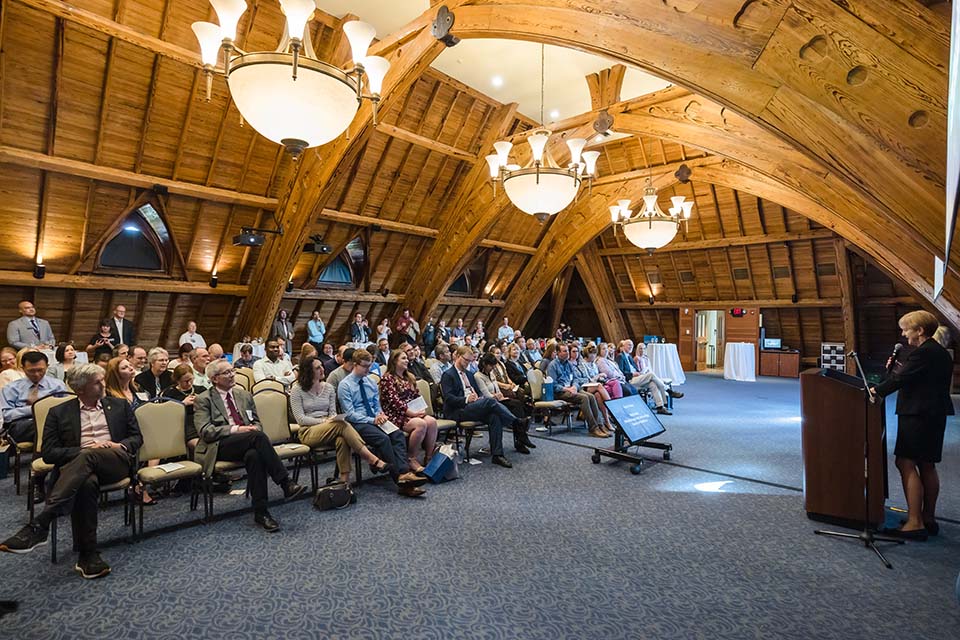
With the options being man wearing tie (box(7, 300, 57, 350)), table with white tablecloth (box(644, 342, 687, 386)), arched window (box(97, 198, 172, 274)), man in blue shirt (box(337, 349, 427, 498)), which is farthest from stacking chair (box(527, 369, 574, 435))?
arched window (box(97, 198, 172, 274))

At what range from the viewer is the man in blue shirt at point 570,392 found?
21.2ft

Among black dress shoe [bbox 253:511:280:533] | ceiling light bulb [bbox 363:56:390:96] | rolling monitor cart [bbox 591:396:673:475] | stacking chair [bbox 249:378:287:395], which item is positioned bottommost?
black dress shoe [bbox 253:511:280:533]

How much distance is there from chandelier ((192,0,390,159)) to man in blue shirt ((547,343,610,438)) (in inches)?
169

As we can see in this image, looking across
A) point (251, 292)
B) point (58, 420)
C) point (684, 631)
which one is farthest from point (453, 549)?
point (251, 292)

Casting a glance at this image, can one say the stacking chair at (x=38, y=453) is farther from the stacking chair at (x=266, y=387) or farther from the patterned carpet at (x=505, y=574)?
the stacking chair at (x=266, y=387)

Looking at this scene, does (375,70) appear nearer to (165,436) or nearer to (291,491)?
(165,436)

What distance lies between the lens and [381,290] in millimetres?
12398

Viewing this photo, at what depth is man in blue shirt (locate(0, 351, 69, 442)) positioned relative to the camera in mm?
4137

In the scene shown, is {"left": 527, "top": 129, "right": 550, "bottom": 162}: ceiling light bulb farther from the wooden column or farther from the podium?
the wooden column

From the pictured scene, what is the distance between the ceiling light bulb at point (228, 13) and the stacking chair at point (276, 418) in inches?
104

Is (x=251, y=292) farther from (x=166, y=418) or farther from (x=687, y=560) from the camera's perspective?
(x=687, y=560)

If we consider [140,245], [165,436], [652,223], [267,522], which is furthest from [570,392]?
[140,245]

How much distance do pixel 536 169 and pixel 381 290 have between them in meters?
7.58

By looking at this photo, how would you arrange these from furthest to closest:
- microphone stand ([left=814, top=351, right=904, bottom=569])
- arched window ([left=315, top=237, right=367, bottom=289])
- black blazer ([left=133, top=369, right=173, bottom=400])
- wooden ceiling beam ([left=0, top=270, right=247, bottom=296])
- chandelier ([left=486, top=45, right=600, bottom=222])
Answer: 1. arched window ([left=315, top=237, right=367, bottom=289])
2. wooden ceiling beam ([left=0, top=270, right=247, bottom=296])
3. chandelier ([left=486, top=45, right=600, bottom=222])
4. black blazer ([left=133, top=369, right=173, bottom=400])
5. microphone stand ([left=814, top=351, right=904, bottom=569])
